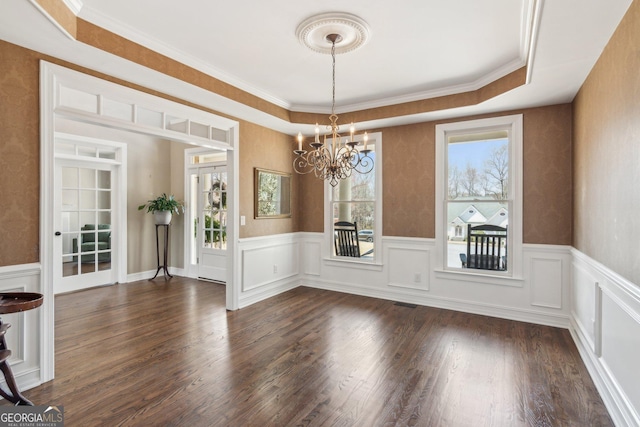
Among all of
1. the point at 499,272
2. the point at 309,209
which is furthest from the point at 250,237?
the point at 499,272

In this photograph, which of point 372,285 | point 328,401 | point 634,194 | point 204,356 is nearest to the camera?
→ point 634,194

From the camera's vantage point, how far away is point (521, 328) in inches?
143

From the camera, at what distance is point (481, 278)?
4.14m

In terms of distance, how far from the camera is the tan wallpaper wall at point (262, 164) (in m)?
4.46

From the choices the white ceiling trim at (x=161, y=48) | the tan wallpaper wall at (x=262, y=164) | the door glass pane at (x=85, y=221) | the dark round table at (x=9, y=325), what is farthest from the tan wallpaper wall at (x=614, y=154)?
the door glass pane at (x=85, y=221)

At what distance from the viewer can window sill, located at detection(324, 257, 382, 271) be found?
491cm

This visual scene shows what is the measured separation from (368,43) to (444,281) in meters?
3.12

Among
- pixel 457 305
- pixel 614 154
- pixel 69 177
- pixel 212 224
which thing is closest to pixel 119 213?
pixel 69 177

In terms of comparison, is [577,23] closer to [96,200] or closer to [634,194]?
[634,194]

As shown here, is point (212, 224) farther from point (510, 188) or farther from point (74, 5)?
point (510, 188)

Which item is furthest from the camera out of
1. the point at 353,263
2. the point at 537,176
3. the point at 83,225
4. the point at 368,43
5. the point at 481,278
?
the point at 83,225

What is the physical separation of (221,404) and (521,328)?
326cm

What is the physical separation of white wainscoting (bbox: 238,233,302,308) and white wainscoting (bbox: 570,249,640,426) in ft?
12.2

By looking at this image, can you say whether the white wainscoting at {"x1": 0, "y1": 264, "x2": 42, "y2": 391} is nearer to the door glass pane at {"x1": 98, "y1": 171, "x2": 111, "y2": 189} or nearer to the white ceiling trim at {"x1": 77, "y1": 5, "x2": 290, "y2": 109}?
the white ceiling trim at {"x1": 77, "y1": 5, "x2": 290, "y2": 109}
